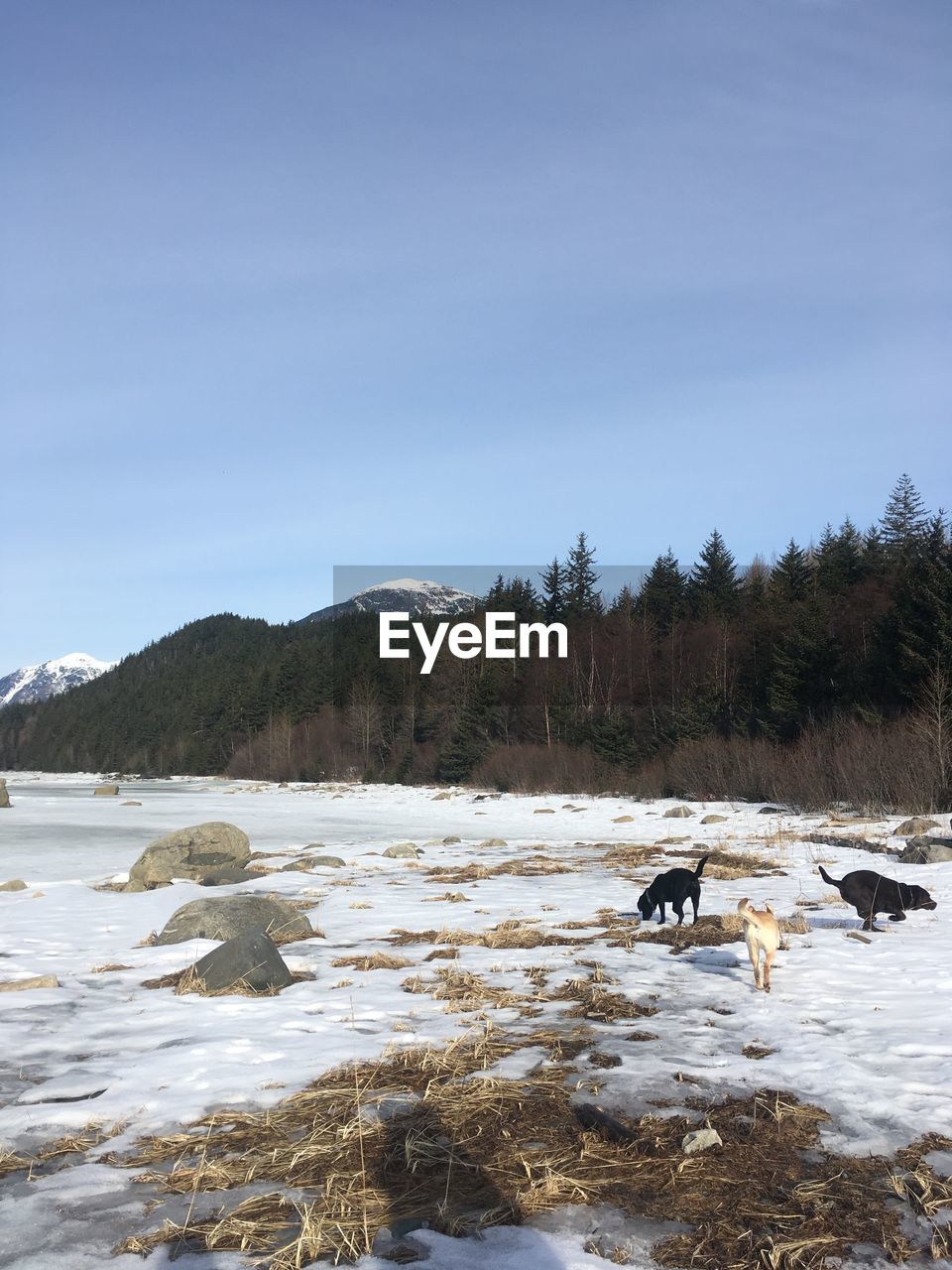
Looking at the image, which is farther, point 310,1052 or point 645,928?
point 645,928

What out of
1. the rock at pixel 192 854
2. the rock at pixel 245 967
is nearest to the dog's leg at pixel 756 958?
the rock at pixel 245 967

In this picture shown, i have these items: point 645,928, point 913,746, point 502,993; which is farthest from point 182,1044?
point 913,746

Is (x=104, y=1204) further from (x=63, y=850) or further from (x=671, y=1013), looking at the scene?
(x=63, y=850)

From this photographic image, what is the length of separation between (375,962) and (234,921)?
211 centimetres

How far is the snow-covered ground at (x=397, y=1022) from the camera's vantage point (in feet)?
10.3

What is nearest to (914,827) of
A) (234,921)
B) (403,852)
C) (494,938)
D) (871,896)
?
(871,896)

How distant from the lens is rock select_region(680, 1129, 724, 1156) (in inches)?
127

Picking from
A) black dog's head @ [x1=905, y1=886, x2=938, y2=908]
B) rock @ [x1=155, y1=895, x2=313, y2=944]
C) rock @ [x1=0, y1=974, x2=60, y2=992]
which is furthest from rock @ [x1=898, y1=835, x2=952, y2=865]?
rock @ [x1=0, y1=974, x2=60, y2=992]

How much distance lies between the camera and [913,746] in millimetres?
20188

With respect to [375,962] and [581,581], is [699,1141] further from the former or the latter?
[581,581]

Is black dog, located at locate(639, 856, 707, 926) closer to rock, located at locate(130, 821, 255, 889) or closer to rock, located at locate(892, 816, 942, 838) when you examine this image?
rock, located at locate(130, 821, 255, 889)

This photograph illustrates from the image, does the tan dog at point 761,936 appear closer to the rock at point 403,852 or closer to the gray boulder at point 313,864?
the gray boulder at point 313,864

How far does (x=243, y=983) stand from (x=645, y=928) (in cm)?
391

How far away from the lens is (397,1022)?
5074 millimetres
